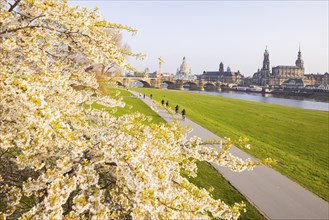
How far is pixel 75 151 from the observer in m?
4.05

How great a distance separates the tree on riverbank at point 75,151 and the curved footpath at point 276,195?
7.16m

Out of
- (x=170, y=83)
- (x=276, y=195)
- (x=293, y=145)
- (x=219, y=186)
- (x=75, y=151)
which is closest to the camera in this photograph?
(x=75, y=151)

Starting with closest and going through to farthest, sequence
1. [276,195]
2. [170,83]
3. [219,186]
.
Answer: [276,195] < [219,186] < [170,83]

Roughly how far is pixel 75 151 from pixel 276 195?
11.9 m

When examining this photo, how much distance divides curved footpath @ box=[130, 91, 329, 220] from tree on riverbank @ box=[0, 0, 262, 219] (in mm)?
7156

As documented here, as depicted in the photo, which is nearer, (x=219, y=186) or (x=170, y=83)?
(x=219, y=186)

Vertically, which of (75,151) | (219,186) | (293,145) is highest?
(75,151)

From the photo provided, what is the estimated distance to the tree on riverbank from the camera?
3.76m

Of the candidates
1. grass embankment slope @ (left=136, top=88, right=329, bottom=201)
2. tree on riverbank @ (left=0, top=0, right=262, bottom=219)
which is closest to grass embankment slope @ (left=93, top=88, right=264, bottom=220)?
grass embankment slope @ (left=136, top=88, right=329, bottom=201)

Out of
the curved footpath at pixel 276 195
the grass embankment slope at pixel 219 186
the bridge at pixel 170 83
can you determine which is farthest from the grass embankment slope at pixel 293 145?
the bridge at pixel 170 83

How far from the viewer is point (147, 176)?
3881 mm

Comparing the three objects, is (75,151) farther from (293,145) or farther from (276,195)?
(293,145)

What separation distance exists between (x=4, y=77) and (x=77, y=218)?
Answer: 2178 mm

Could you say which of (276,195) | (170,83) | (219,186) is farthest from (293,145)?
(170,83)
